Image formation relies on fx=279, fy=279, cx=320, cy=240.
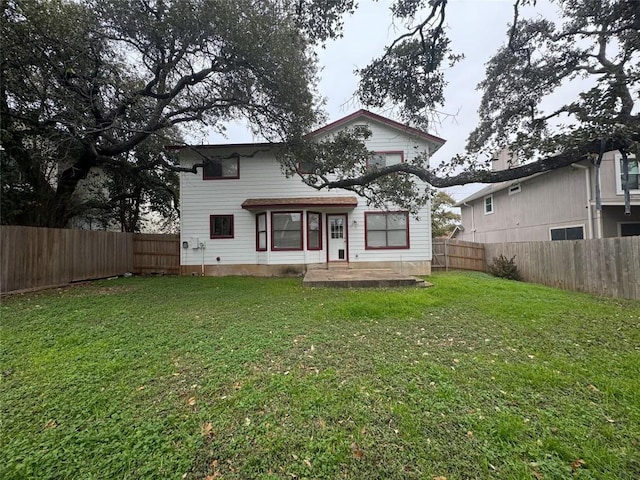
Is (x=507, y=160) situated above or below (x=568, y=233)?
above

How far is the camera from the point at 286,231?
11.9m

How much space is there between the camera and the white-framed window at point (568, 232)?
12.1 m

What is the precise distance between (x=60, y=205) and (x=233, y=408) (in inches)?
515

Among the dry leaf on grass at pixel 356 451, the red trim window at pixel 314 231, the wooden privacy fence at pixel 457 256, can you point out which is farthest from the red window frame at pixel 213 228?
the dry leaf on grass at pixel 356 451

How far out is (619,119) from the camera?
545cm

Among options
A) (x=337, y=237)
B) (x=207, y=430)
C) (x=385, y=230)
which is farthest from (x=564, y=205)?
(x=207, y=430)

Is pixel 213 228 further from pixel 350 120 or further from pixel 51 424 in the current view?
pixel 51 424

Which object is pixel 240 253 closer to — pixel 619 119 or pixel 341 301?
pixel 341 301

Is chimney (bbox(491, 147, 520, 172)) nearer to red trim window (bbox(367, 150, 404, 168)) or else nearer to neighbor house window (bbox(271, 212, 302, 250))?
red trim window (bbox(367, 150, 404, 168))

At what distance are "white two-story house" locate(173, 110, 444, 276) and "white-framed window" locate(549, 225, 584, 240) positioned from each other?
6.51 meters

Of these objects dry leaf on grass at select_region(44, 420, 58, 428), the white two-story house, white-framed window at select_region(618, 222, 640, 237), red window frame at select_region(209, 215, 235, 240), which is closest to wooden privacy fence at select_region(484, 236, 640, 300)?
the white two-story house

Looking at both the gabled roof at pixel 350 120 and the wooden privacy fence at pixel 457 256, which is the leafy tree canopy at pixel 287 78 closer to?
the gabled roof at pixel 350 120

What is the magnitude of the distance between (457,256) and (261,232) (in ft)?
31.1

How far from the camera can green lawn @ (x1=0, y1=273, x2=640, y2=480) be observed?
1953 mm
